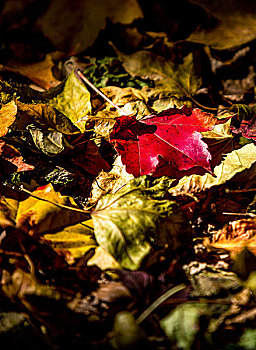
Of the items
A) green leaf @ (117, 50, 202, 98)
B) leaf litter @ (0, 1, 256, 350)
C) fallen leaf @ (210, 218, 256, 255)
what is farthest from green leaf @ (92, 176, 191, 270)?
green leaf @ (117, 50, 202, 98)

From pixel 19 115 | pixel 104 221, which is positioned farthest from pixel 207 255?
pixel 19 115

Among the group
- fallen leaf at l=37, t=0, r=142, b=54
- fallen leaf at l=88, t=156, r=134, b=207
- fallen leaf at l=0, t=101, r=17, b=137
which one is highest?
fallen leaf at l=37, t=0, r=142, b=54

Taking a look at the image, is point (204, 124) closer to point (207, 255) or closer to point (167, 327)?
point (207, 255)

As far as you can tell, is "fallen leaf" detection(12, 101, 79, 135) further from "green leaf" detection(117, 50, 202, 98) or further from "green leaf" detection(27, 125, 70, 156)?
"green leaf" detection(117, 50, 202, 98)

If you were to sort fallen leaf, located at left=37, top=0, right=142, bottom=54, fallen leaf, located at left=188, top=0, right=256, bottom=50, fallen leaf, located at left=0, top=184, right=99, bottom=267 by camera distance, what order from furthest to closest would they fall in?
fallen leaf, located at left=37, top=0, right=142, bottom=54 < fallen leaf, located at left=188, top=0, right=256, bottom=50 < fallen leaf, located at left=0, top=184, right=99, bottom=267

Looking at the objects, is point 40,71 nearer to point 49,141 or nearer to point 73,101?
point 73,101

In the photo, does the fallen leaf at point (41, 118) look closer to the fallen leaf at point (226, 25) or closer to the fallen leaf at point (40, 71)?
the fallen leaf at point (40, 71)

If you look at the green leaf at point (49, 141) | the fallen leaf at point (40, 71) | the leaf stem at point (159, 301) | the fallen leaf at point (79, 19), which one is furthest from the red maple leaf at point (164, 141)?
the fallen leaf at point (79, 19)
